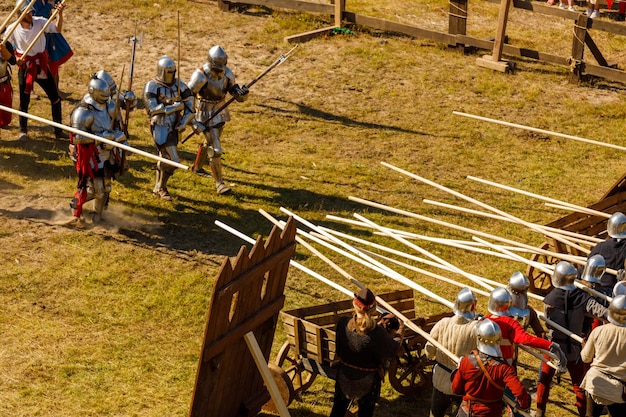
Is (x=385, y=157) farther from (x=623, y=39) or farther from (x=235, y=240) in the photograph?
(x=623, y=39)

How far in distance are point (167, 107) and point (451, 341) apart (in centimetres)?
611

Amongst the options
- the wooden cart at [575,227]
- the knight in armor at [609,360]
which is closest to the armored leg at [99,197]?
the wooden cart at [575,227]

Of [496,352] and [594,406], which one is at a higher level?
[496,352]

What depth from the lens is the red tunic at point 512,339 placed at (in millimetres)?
8078

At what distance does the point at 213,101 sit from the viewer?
539 inches

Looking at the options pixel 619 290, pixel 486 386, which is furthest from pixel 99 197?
pixel 619 290

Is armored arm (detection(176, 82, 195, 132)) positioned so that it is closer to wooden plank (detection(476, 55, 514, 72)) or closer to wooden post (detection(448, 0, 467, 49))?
wooden plank (detection(476, 55, 514, 72))

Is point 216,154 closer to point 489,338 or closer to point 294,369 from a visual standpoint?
point 294,369

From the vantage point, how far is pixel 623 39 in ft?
68.5

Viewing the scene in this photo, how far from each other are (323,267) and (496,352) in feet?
14.9

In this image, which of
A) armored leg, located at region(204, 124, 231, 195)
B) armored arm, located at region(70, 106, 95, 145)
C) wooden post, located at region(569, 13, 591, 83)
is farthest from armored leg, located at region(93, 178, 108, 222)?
wooden post, located at region(569, 13, 591, 83)

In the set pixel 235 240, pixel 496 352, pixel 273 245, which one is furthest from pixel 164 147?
pixel 496 352

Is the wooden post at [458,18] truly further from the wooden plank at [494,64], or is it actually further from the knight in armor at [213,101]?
the knight in armor at [213,101]

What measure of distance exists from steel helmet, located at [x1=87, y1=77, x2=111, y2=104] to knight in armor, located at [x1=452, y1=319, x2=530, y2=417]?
614cm
